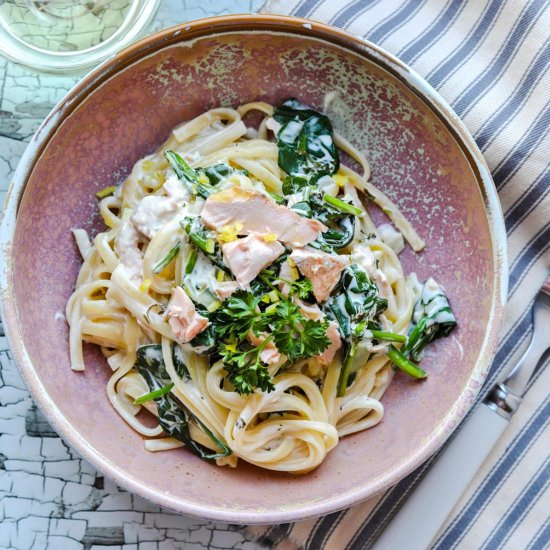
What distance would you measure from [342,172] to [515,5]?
1200mm

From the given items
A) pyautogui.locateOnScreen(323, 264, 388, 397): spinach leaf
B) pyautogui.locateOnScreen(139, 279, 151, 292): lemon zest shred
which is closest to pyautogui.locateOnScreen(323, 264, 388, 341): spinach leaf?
pyautogui.locateOnScreen(323, 264, 388, 397): spinach leaf

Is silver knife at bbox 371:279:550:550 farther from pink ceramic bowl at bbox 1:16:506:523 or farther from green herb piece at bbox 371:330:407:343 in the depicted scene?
green herb piece at bbox 371:330:407:343

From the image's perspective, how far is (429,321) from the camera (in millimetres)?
3408

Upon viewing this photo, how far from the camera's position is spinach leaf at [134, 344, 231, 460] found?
3217 millimetres

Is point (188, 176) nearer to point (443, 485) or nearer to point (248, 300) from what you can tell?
point (248, 300)

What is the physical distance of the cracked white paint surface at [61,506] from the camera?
3.56m

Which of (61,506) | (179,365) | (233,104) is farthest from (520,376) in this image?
(61,506)

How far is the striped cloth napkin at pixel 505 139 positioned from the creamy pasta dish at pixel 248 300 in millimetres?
560

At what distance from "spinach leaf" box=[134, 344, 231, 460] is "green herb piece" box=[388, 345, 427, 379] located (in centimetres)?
83

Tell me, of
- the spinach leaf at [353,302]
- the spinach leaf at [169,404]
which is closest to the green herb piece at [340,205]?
the spinach leaf at [353,302]

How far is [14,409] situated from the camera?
141 inches

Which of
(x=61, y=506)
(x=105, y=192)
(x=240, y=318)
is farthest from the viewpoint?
(x=61, y=506)

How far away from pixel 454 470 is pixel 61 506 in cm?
186

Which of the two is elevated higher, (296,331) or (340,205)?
(340,205)
